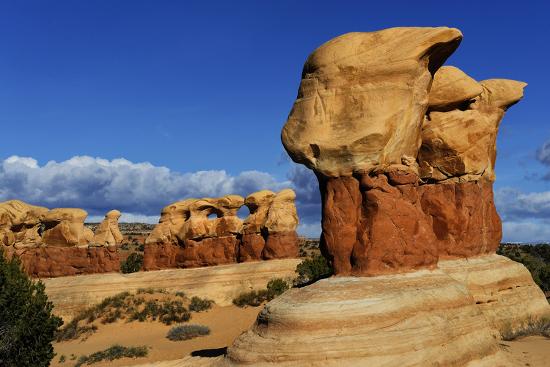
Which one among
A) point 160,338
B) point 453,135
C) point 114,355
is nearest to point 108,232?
point 160,338

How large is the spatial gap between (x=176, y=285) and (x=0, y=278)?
1916cm

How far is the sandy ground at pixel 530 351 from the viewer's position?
33.0 ft

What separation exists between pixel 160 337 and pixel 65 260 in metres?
15.1

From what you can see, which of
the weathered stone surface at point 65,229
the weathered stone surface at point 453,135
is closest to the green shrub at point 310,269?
the weathered stone surface at point 453,135

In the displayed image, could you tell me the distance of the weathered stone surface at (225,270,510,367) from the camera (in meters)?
8.11

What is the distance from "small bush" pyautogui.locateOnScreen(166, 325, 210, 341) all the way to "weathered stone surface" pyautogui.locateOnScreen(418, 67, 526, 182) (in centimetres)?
1323

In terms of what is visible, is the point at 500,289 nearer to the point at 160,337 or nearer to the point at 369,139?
the point at 369,139

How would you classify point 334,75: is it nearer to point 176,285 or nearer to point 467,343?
point 467,343

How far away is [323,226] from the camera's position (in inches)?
427

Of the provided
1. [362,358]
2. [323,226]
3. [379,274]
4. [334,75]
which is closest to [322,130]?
[334,75]

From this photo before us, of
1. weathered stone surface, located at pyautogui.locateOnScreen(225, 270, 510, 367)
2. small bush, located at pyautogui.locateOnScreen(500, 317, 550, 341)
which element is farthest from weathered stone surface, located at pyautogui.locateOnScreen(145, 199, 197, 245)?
weathered stone surface, located at pyautogui.locateOnScreen(225, 270, 510, 367)

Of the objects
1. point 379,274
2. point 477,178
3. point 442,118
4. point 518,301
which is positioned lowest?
point 518,301

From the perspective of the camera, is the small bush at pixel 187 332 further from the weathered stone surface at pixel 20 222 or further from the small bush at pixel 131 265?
the small bush at pixel 131 265

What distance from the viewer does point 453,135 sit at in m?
14.8
